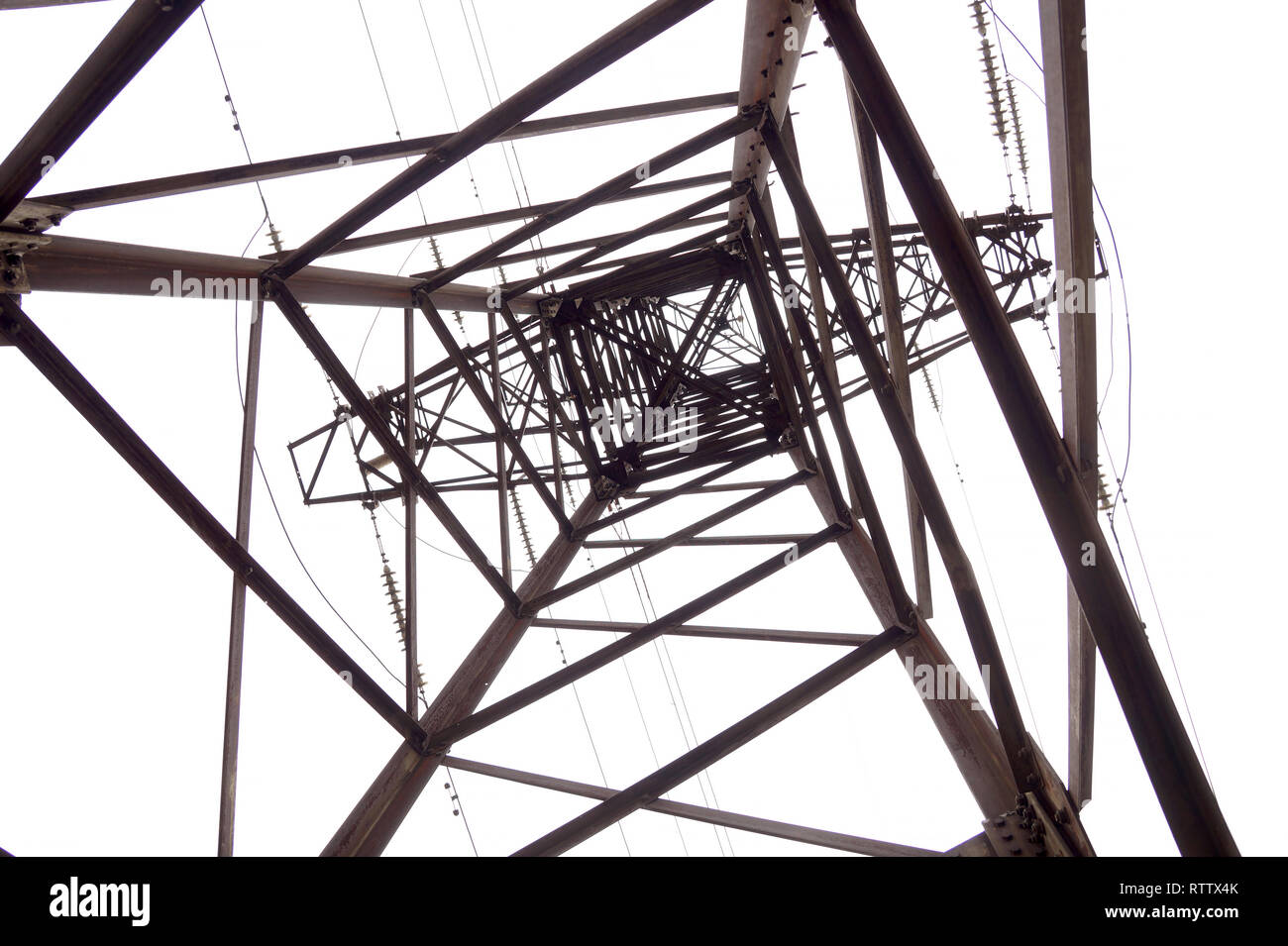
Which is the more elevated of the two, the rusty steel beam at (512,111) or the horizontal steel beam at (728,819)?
the rusty steel beam at (512,111)

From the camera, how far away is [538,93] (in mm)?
3574

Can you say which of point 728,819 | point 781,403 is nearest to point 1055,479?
point 728,819

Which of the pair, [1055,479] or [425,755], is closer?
[1055,479]

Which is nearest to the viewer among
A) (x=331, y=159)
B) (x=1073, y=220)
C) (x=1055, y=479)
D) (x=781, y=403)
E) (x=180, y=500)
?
(x=1055, y=479)

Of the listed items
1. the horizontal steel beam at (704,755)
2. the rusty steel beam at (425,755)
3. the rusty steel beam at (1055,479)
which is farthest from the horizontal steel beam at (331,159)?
the horizontal steel beam at (704,755)

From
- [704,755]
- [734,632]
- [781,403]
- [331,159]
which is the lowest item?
[704,755]

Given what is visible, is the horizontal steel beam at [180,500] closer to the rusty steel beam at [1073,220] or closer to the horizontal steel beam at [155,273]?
the horizontal steel beam at [155,273]

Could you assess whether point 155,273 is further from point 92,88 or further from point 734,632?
point 734,632

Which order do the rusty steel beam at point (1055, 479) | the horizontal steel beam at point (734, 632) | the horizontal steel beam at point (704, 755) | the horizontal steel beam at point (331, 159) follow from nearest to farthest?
the rusty steel beam at point (1055, 479) → the horizontal steel beam at point (331, 159) → the horizontal steel beam at point (704, 755) → the horizontal steel beam at point (734, 632)

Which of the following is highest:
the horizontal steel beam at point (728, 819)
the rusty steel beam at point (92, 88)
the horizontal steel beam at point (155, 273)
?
the horizontal steel beam at point (155, 273)

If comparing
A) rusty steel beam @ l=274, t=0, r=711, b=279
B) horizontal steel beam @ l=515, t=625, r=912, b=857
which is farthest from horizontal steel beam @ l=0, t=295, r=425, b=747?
rusty steel beam @ l=274, t=0, r=711, b=279

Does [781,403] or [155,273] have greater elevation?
[781,403]
